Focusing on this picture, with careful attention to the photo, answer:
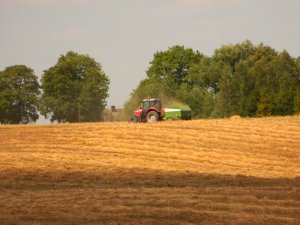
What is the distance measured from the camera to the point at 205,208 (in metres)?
11.5

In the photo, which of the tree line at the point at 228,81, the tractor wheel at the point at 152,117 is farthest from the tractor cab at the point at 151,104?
the tree line at the point at 228,81

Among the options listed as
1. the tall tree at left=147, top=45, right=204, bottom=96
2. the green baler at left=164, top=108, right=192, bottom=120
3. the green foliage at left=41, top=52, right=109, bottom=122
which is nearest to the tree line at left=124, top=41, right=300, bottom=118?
the tall tree at left=147, top=45, right=204, bottom=96

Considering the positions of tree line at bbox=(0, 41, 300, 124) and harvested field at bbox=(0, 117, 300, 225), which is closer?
harvested field at bbox=(0, 117, 300, 225)

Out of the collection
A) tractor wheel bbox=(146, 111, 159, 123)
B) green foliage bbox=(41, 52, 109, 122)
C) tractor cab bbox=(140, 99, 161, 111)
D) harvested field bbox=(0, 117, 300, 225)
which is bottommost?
harvested field bbox=(0, 117, 300, 225)

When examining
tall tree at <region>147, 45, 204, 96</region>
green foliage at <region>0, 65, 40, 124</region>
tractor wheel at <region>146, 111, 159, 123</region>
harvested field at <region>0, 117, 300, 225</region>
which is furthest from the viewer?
tall tree at <region>147, 45, 204, 96</region>

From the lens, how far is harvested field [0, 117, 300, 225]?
10.9 m

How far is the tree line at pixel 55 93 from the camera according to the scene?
72188 mm

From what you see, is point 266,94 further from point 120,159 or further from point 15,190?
point 15,190

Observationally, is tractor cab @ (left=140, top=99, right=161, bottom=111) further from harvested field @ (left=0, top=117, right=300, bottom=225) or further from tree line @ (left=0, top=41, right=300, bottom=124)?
tree line @ (left=0, top=41, right=300, bottom=124)

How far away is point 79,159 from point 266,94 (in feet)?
113

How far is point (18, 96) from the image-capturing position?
7156 centimetres

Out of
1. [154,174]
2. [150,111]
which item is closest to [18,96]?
[150,111]

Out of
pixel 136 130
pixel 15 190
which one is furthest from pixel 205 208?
pixel 136 130

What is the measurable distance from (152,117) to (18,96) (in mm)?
38230
